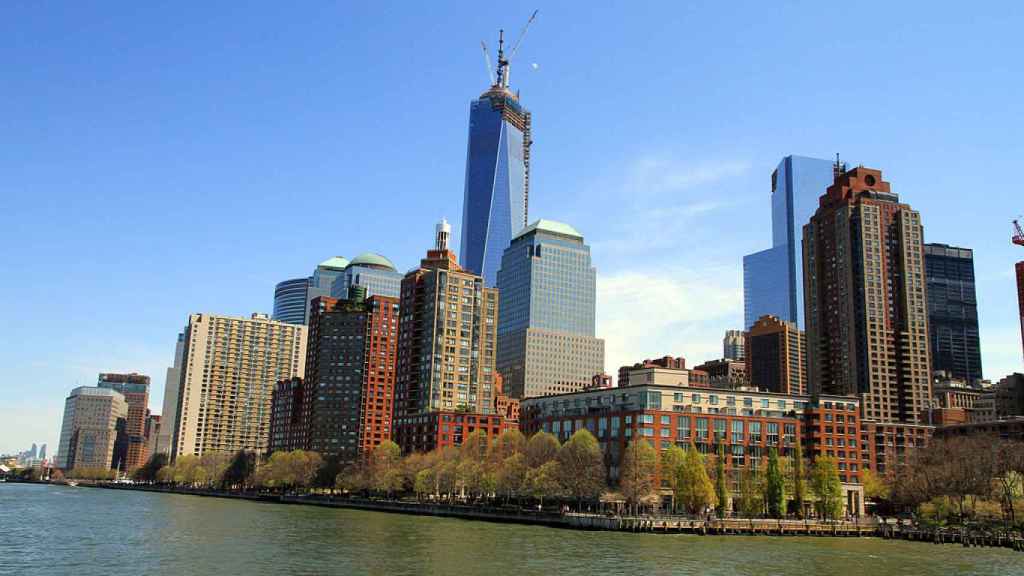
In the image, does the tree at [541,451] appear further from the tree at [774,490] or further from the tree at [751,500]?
the tree at [774,490]

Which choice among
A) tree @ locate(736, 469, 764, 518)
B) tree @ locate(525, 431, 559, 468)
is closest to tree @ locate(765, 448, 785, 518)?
tree @ locate(736, 469, 764, 518)

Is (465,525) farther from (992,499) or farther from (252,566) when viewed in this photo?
(992,499)

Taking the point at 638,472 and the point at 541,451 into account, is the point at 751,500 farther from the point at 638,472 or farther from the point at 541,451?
the point at 541,451

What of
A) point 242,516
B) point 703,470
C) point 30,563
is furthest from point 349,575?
point 242,516

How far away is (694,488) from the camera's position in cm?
16450

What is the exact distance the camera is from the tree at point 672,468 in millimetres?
169250

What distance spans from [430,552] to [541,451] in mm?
84315

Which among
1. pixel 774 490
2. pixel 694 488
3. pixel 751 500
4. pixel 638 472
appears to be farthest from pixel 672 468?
pixel 774 490

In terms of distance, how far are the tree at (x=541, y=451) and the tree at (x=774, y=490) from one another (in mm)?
44333

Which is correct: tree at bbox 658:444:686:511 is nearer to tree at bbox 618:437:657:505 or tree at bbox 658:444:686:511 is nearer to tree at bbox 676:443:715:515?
tree at bbox 676:443:715:515

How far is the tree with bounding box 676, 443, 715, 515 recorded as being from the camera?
6462 inches

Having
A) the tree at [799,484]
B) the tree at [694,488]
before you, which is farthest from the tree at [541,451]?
the tree at [799,484]

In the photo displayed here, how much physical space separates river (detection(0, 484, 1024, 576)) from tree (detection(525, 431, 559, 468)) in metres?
30.4

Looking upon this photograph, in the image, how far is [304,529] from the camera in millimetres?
151250
